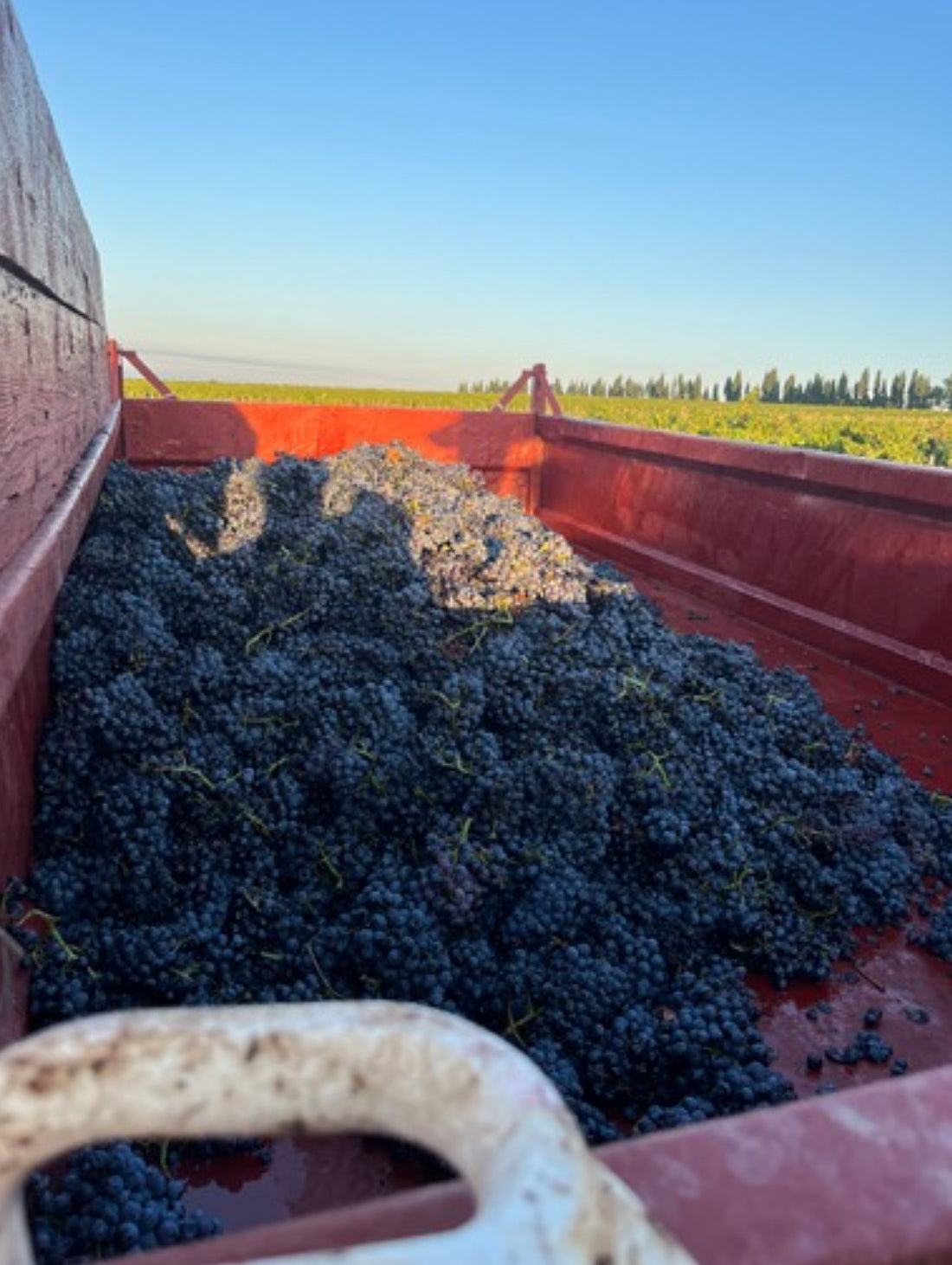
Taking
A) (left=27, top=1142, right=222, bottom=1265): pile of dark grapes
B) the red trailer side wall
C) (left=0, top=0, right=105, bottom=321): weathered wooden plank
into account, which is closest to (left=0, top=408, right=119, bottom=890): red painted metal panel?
the red trailer side wall

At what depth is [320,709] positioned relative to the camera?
6.76 ft

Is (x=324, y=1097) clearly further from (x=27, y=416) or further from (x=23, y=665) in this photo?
(x=27, y=416)

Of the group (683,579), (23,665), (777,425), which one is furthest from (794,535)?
(777,425)

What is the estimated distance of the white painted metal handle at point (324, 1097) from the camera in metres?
0.45

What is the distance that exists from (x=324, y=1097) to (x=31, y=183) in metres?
2.10

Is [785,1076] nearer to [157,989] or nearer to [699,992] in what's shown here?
[699,992]

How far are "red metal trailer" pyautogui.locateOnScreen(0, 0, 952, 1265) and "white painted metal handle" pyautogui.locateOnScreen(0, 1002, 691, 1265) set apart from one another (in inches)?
3.4

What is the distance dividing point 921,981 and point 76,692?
181 cm

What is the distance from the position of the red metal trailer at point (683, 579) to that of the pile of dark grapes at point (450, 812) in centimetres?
13

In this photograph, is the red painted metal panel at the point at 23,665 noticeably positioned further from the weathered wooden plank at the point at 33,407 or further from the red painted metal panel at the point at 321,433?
the red painted metal panel at the point at 321,433

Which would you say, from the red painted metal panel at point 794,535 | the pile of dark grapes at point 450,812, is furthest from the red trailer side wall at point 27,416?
the red painted metal panel at point 794,535

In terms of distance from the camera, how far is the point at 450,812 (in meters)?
1.96

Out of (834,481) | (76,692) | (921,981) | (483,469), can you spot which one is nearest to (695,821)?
(921,981)

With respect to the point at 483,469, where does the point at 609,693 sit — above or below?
below
